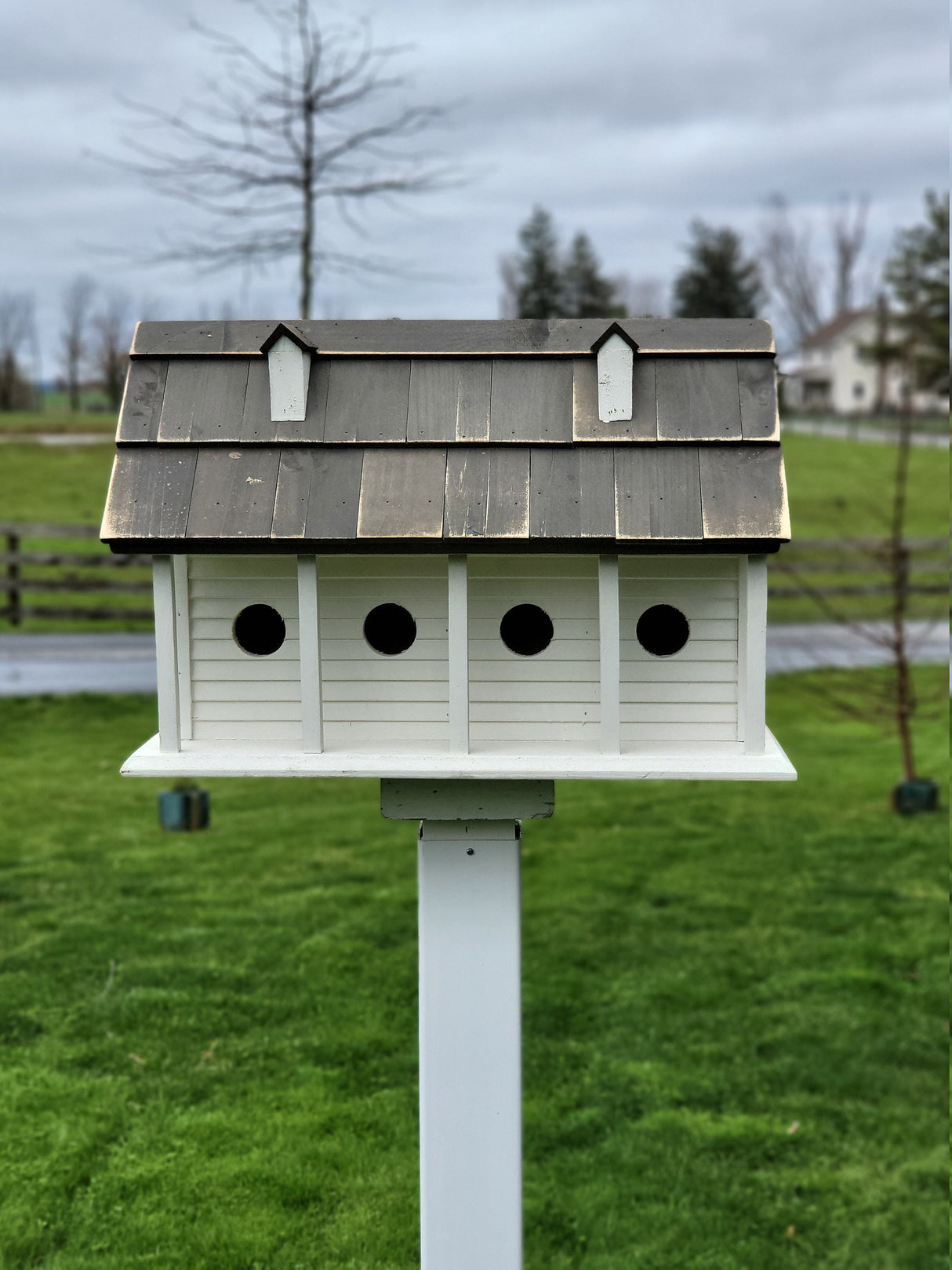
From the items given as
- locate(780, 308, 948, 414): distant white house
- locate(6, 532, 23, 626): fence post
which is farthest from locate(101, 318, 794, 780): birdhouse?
locate(780, 308, 948, 414): distant white house

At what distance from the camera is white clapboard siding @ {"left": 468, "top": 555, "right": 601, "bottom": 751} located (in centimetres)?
255

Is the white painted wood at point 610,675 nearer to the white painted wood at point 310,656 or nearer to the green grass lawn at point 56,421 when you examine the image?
the white painted wood at point 310,656

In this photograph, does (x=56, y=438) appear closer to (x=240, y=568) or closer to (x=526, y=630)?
(x=240, y=568)

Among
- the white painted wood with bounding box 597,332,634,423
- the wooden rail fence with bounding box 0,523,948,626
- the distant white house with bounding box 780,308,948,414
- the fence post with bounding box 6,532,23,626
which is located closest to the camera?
the white painted wood with bounding box 597,332,634,423

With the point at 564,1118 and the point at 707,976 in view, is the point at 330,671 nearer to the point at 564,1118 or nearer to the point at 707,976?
the point at 564,1118

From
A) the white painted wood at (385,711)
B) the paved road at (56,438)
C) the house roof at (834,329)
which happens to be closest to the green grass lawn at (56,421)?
the paved road at (56,438)

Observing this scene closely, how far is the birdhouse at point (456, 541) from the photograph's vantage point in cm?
238

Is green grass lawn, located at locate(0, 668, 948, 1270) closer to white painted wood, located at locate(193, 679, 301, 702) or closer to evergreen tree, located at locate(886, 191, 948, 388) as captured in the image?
white painted wood, located at locate(193, 679, 301, 702)

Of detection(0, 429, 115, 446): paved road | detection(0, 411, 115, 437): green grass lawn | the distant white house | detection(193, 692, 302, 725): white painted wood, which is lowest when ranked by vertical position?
detection(193, 692, 302, 725): white painted wood

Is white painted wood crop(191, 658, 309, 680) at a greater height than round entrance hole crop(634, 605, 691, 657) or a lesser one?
lesser

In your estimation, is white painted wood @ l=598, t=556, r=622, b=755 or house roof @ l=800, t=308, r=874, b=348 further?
house roof @ l=800, t=308, r=874, b=348

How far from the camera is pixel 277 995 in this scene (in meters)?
5.12

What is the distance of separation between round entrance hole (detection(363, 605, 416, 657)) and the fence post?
38.0ft

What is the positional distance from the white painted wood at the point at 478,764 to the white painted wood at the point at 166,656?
49mm
